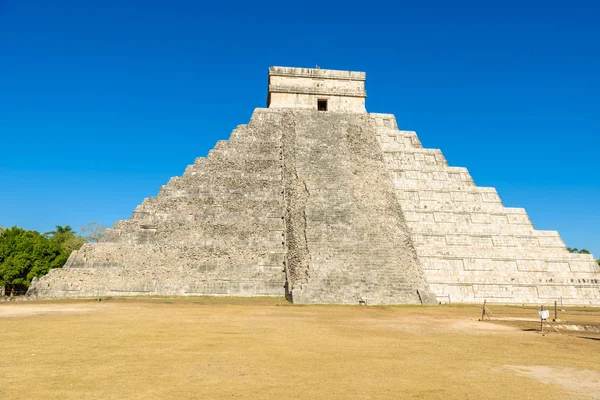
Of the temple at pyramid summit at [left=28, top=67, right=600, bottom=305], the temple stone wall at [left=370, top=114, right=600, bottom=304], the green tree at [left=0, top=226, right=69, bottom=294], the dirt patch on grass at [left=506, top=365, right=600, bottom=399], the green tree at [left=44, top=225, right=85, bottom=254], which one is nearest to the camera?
the dirt patch on grass at [left=506, top=365, right=600, bottom=399]

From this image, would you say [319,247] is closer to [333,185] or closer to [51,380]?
[333,185]

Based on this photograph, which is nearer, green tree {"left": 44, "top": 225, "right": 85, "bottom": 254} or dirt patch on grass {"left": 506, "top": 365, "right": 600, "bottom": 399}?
dirt patch on grass {"left": 506, "top": 365, "right": 600, "bottom": 399}

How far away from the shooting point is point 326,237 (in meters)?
18.5

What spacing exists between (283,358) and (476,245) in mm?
15314

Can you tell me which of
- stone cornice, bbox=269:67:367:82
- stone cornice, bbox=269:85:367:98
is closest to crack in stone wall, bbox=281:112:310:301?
stone cornice, bbox=269:85:367:98

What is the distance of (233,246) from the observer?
1920 cm

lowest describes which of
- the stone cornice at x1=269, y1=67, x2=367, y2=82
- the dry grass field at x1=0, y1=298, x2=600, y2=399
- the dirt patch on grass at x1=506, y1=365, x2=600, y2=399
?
the dirt patch on grass at x1=506, y1=365, x2=600, y2=399

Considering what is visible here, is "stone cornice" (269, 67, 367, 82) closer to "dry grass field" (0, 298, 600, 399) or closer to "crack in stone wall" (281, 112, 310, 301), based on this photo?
"crack in stone wall" (281, 112, 310, 301)

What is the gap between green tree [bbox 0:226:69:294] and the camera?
2717cm

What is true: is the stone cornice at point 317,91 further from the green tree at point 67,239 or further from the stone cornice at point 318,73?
the green tree at point 67,239

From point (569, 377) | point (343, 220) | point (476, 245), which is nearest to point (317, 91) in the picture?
point (343, 220)

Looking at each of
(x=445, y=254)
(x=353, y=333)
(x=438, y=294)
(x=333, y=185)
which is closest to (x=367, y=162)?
(x=333, y=185)

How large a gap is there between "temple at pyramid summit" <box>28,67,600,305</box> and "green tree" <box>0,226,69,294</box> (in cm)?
1143

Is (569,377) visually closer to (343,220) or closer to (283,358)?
(283,358)
